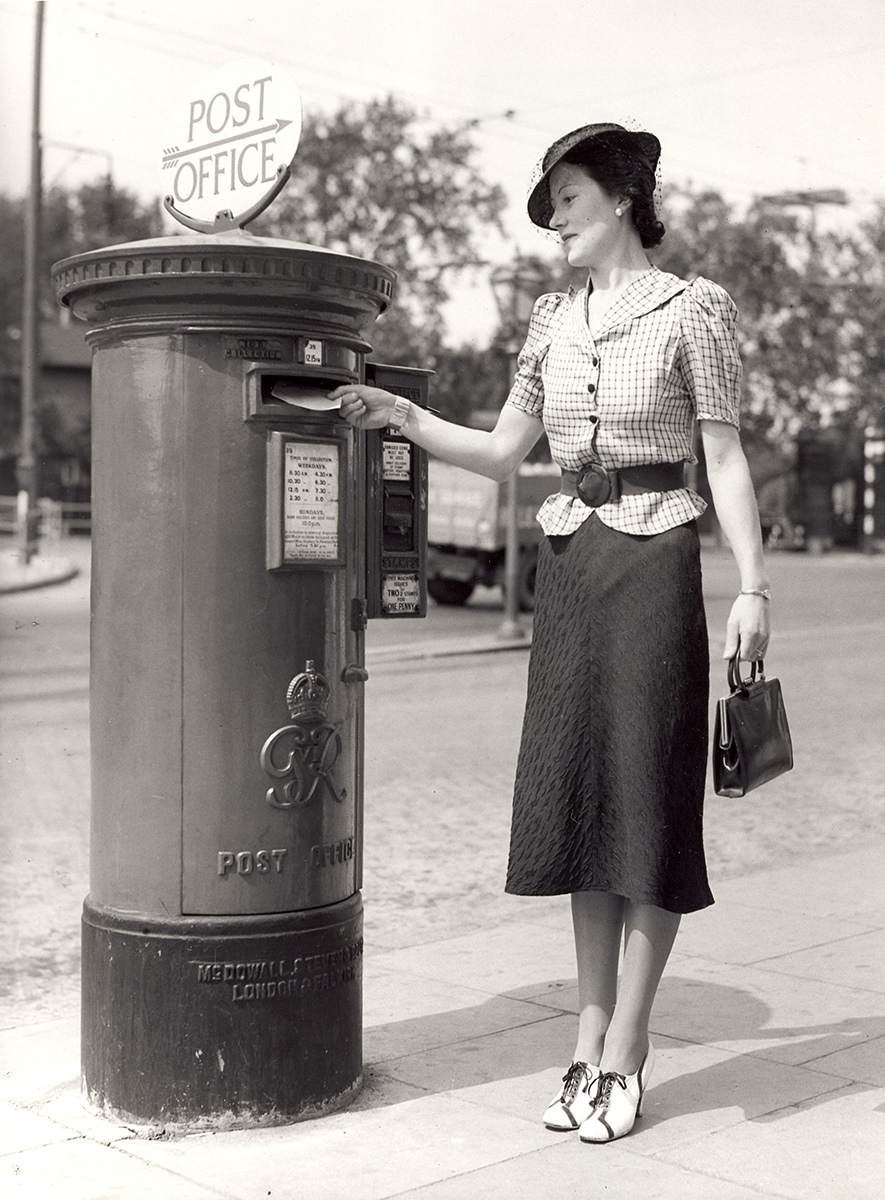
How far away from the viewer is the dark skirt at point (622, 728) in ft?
11.0

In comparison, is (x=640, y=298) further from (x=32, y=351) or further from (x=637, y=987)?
(x=32, y=351)

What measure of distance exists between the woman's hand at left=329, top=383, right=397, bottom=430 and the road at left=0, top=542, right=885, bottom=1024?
2.02 metres

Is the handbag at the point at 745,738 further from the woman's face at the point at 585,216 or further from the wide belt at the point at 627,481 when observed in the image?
the woman's face at the point at 585,216

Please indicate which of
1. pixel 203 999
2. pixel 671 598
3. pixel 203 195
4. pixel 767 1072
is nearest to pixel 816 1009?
pixel 767 1072

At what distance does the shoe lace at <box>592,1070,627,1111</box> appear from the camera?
3340 millimetres

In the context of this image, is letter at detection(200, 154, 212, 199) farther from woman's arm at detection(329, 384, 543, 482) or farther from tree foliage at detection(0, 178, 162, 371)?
tree foliage at detection(0, 178, 162, 371)

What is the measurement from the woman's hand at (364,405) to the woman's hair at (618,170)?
2.19ft

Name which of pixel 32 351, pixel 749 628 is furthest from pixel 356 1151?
pixel 32 351

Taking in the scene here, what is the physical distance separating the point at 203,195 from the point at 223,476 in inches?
31.6

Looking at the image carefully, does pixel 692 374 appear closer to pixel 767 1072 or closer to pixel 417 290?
pixel 767 1072

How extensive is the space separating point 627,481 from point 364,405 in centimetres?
61

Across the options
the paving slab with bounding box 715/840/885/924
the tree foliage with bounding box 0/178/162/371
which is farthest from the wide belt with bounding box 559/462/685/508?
the tree foliage with bounding box 0/178/162/371

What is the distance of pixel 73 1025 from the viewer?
4.18 metres

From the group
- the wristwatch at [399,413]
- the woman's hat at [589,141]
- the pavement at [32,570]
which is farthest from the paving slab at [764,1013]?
the pavement at [32,570]
